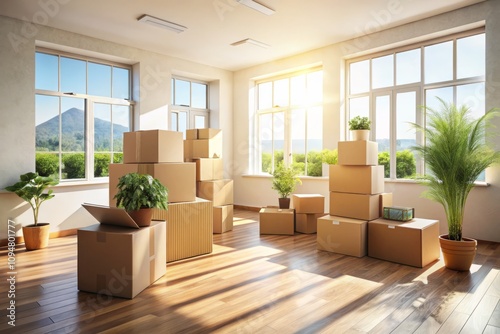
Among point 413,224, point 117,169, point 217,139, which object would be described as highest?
point 217,139

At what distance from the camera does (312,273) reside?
3316 mm

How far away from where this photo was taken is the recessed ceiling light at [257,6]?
4325 millimetres

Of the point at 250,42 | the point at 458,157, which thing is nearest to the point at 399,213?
the point at 458,157

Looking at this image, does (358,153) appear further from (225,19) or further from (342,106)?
(225,19)

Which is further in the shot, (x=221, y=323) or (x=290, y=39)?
(x=290, y=39)

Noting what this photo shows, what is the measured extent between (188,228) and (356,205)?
1.99m

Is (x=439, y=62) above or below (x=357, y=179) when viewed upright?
above

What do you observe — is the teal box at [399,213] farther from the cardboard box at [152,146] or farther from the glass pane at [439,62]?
the cardboard box at [152,146]

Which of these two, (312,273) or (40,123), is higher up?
(40,123)

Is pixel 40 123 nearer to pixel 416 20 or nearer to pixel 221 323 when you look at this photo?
pixel 221 323

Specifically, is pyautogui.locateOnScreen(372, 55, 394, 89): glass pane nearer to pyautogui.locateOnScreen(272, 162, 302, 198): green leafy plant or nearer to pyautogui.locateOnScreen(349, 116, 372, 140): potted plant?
pyautogui.locateOnScreen(349, 116, 372, 140): potted plant

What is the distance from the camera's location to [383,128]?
5.60m

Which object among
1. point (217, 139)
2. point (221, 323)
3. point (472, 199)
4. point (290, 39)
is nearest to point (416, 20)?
point (290, 39)

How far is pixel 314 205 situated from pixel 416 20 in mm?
3112
